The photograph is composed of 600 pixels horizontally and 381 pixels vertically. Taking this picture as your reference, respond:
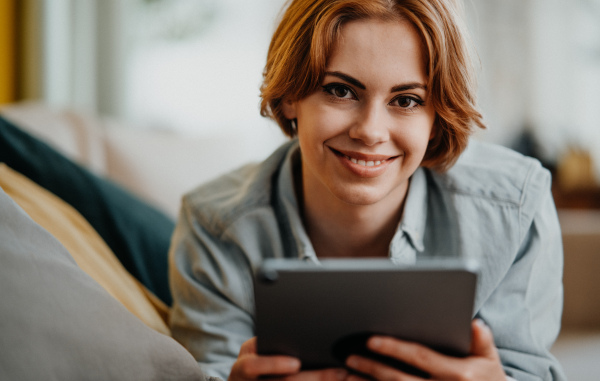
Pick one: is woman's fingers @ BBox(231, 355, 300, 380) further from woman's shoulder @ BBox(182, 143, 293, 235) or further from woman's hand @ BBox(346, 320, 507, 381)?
woman's shoulder @ BBox(182, 143, 293, 235)

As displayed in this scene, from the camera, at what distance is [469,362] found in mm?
672

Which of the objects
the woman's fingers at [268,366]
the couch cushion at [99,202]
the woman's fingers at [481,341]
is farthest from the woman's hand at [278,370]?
the couch cushion at [99,202]

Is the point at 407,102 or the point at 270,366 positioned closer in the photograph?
the point at 270,366

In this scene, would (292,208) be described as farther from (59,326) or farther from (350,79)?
(59,326)

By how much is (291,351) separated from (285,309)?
0.25 ft

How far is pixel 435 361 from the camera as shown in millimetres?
655

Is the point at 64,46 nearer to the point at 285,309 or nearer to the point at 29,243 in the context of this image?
the point at 29,243

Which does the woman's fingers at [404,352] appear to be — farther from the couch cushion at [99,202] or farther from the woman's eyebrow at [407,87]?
the couch cushion at [99,202]

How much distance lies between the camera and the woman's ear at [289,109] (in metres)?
0.97

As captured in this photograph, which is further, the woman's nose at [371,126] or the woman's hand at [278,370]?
the woman's nose at [371,126]

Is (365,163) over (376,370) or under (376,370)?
over

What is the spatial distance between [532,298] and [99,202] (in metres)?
0.87

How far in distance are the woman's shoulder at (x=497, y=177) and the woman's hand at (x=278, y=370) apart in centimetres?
44

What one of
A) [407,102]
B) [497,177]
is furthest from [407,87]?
[497,177]
